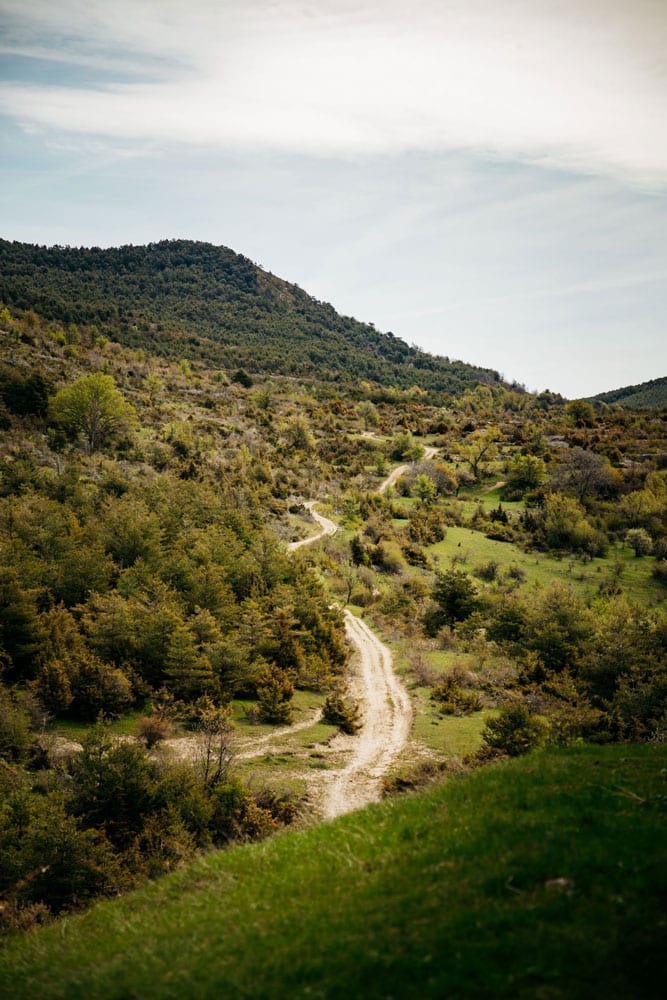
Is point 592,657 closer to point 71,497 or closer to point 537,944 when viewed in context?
point 537,944

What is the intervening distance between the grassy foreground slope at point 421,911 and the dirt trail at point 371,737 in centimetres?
967

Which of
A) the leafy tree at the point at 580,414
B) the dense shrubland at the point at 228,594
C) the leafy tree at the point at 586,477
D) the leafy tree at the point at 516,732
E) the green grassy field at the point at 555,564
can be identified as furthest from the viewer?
the leafy tree at the point at 580,414

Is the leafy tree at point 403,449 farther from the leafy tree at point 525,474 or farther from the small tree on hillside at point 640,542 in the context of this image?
the small tree on hillside at point 640,542

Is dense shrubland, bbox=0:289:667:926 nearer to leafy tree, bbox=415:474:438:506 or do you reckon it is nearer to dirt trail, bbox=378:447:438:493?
leafy tree, bbox=415:474:438:506

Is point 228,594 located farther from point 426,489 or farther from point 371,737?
point 426,489

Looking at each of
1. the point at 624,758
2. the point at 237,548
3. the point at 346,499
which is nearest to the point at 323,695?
the point at 237,548

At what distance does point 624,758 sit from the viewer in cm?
1048

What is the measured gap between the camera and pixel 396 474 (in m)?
83.6

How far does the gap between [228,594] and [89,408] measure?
33.5m

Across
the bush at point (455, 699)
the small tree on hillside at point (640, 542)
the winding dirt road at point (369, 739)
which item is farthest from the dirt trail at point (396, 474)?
the bush at point (455, 699)

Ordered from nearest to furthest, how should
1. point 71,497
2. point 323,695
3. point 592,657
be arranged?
point 592,657 < point 323,695 < point 71,497

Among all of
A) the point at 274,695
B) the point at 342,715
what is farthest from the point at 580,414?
the point at 274,695

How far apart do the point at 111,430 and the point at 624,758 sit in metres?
58.7

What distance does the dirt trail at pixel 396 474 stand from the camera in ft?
256
